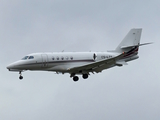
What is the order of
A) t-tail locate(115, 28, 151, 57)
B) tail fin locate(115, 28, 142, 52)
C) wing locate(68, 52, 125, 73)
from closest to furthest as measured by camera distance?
wing locate(68, 52, 125, 73) → t-tail locate(115, 28, 151, 57) → tail fin locate(115, 28, 142, 52)

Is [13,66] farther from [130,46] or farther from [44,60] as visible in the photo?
[130,46]

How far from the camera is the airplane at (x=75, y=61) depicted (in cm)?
7212

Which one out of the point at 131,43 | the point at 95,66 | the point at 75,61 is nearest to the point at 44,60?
the point at 75,61

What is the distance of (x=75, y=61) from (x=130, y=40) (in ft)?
42.4

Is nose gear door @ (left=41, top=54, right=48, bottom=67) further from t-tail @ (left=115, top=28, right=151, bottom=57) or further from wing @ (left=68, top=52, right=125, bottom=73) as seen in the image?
t-tail @ (left=115, top=28, right=151, bottom=57)

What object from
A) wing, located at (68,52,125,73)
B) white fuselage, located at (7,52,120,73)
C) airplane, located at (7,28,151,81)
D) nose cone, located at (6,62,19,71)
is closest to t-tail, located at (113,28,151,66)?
airplane, located at (7,28,151,81)

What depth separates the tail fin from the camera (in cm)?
8119

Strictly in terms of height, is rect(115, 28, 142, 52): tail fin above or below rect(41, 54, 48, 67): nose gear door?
above

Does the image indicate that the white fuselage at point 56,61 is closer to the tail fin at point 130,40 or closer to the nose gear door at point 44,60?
the nose gear door at point 44,60

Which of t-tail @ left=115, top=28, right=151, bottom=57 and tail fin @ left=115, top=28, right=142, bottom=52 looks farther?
tail fin @ left=115, top=28, right=142, bottom=52

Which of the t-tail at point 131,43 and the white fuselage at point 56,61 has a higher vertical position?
the t-tail at point 131,43

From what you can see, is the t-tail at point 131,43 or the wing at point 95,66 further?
the t-tail at point 131,43

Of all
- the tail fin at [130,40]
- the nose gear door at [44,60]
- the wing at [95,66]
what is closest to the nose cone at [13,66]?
the nose gear door at [44,60]

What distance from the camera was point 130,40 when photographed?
270 ft
